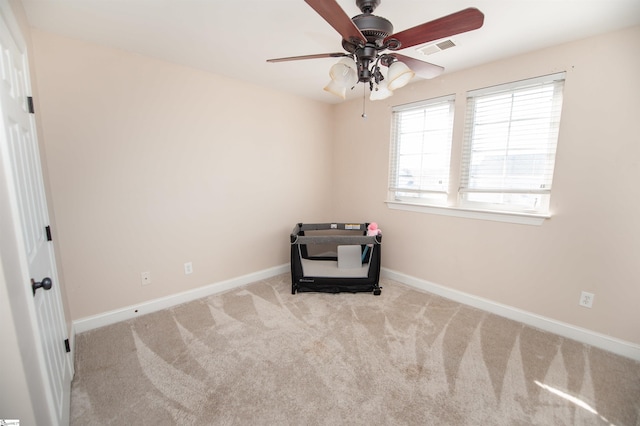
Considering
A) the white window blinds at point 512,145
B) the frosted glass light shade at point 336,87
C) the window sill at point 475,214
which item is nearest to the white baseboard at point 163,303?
the window sill at point 475,214

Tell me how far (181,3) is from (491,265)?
10.2 feet

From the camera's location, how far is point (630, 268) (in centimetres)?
187

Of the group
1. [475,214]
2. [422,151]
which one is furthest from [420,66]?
[475,214]

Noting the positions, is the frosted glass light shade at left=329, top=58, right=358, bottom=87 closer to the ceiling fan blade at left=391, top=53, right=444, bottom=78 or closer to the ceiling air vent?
the ceiling fan blade at left=391, top=53, right=444, bottom=78

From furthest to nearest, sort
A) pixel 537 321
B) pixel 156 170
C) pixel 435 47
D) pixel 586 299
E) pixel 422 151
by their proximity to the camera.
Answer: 1. pixel 422 151
2. pixel 156 170
3. pixel 537 321
4. pixel 586 299
5. pixel 435 47

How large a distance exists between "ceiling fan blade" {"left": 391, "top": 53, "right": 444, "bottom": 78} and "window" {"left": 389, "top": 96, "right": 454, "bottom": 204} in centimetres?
123

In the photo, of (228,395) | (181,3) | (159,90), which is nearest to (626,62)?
(181,3)

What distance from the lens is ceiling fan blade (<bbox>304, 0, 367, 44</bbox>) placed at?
0.99 meters

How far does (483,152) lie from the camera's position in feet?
8.19

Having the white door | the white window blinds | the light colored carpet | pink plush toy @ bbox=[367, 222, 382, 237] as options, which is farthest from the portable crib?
the white door

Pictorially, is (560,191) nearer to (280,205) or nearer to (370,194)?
(370,194)

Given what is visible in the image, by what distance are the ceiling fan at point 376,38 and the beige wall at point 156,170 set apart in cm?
154

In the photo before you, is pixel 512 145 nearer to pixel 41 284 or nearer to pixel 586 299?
pixel 586 299

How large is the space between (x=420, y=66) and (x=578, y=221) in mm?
1738
